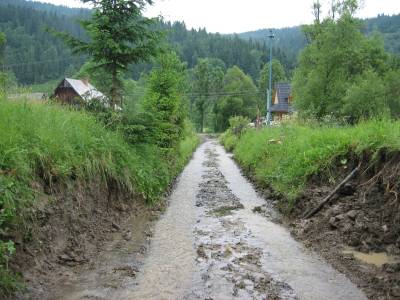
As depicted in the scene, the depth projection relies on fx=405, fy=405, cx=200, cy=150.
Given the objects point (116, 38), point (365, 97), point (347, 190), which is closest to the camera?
point (347, 190)

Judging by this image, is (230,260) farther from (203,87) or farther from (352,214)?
(203,87)

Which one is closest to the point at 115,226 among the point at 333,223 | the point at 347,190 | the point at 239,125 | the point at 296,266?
the point at 296,266

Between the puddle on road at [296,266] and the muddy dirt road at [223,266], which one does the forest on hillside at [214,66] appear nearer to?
the muddy dirt road at [223,266]

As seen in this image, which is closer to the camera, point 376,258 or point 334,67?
point 376,258

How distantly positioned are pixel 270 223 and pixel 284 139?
24.6 ft

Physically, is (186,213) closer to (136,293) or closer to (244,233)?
(244,233)

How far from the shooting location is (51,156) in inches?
294

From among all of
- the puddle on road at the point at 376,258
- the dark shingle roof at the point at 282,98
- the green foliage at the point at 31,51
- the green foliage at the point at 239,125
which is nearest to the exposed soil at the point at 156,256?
the puddle on road at the point at 376,258

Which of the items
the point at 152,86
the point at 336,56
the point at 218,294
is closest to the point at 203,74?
the point at 336,56

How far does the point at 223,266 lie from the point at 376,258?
8.86 ft

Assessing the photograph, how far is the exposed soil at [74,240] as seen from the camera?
5836 millimetres

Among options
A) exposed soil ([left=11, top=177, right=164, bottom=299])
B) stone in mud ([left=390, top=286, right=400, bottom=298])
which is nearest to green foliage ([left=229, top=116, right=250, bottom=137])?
exposed soil ([left=11, top=177, right=164, bottom=299])

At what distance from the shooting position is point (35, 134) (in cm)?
743

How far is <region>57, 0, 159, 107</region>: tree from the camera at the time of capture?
40.4 feet
